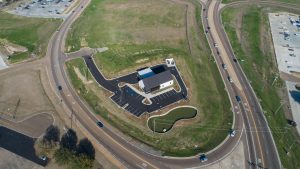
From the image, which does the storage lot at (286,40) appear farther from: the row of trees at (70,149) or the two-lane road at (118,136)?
the row of trees at (70,149)

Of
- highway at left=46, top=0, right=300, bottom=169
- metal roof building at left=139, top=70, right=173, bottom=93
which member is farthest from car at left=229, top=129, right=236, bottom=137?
metal roof building at left=139, top=70, right=173, bottom=93

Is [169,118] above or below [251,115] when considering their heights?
below

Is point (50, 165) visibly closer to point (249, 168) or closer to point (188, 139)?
point (188, 139)

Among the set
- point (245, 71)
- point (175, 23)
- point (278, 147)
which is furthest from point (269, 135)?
point (175, 23)

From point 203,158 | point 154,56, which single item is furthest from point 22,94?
point 203,158

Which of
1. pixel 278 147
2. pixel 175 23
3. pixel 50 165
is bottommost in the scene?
pixel 50 165

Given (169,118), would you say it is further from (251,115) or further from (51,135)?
(51,135)

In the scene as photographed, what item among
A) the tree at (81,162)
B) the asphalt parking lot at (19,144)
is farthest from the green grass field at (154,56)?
the asphalt parking lot at (19,144)
